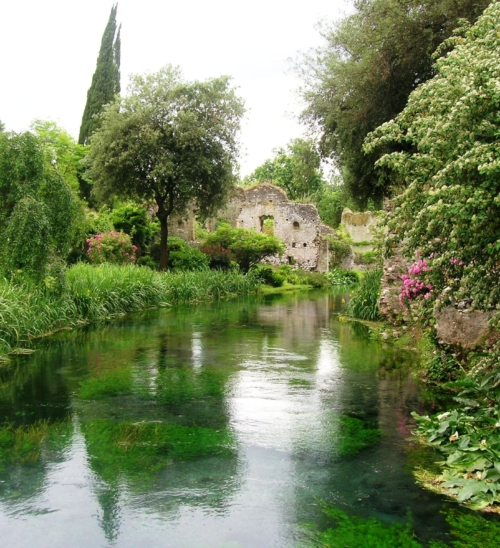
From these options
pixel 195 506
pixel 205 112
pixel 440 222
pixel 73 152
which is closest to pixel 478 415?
pixel 440 222

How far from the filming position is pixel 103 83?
1352 inches

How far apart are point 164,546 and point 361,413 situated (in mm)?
3732

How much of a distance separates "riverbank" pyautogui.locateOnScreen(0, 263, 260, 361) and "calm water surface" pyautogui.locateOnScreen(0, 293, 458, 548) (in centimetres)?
77

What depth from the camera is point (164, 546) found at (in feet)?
13.6

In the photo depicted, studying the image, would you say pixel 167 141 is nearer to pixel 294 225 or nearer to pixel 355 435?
pixel 294 225

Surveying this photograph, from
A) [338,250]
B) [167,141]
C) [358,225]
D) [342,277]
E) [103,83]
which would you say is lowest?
[342,277]

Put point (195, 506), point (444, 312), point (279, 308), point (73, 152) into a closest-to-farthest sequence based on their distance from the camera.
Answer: point (195, 506), point (444, 312), point (279, 308), point (73, 152)

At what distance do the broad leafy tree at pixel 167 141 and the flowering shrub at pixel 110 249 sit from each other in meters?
2.16

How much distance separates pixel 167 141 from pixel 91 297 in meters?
10.3

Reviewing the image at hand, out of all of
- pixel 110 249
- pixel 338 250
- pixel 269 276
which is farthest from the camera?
pixel 338 250

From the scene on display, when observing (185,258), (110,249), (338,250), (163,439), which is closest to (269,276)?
(185,258)

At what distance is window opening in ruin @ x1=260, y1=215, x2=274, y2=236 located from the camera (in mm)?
38344

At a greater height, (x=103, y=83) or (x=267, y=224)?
(x=103, y=83)

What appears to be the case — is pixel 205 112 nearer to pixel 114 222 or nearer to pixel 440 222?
pixel 114 222
